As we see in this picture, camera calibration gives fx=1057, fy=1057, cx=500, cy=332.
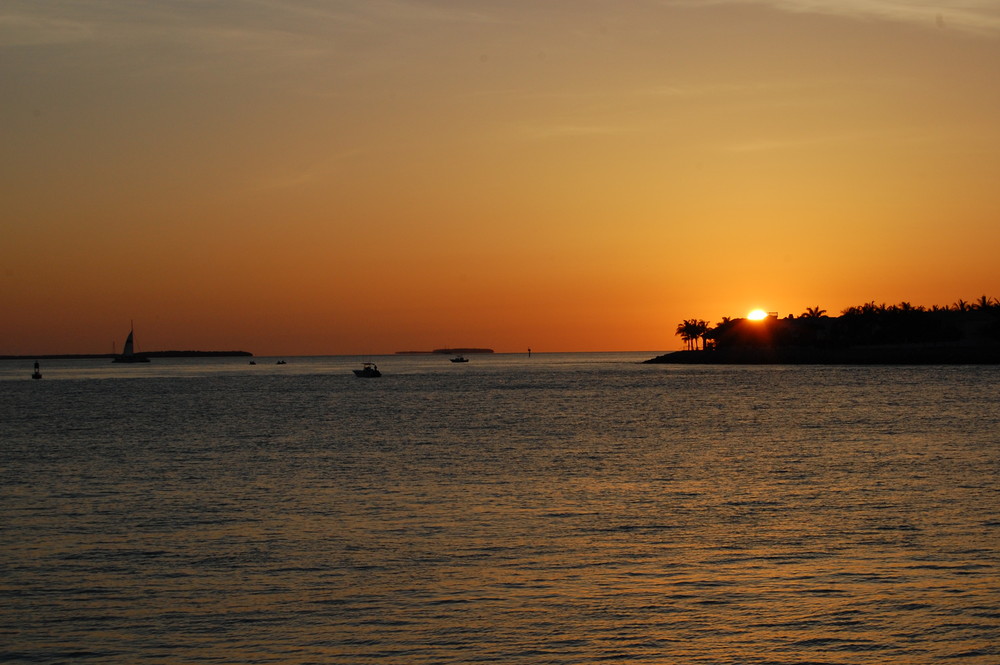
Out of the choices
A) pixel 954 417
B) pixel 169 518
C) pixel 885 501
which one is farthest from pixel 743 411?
pixel 169 518

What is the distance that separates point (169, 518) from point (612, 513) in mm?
11987

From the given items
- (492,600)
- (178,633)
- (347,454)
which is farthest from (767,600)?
(347,454)

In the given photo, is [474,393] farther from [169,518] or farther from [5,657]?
[5,657]

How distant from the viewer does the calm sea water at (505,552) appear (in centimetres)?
1628

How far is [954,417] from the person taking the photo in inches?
2662

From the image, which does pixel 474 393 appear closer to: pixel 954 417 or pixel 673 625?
pixel 954 417

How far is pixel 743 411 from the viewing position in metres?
81.1

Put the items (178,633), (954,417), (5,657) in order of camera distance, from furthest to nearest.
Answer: (954,417) < (178,633) < (5,657)

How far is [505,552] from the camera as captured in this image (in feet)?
75.5

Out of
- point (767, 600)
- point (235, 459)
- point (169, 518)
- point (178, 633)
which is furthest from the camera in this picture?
point (235, 459)

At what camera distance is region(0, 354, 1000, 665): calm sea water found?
1628 cm

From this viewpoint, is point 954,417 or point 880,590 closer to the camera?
point 880,590

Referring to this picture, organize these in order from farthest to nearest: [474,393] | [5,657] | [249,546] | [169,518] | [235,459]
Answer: [474,393] → [235,459] → [169,518] → [249,546] → [5,657]

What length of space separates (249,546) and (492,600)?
788 centimetres
